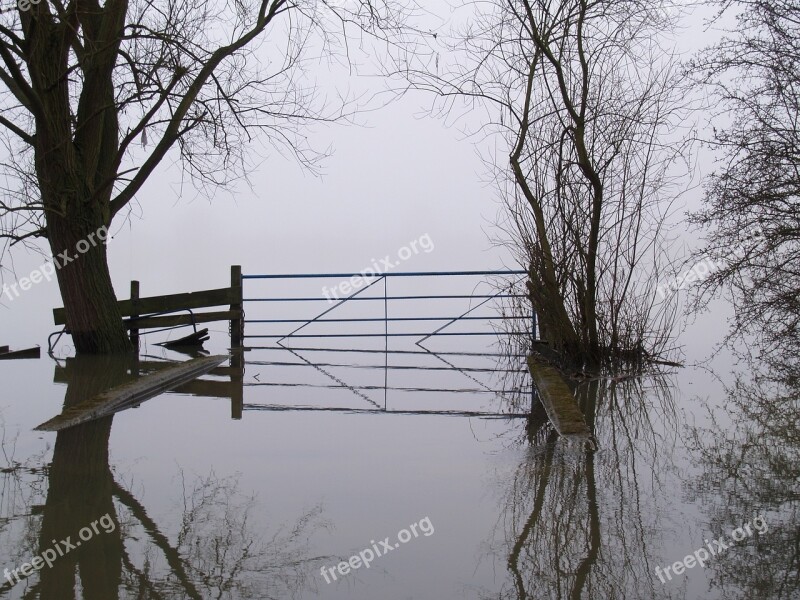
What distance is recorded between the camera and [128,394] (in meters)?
5.90

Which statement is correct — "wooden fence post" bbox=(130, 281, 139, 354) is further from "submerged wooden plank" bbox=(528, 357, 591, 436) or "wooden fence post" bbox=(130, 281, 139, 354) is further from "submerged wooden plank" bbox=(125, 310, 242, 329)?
"submerged wooden plank" bbox=(528, 357, 591, 436)

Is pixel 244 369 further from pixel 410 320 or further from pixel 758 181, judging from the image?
pixel 758 181

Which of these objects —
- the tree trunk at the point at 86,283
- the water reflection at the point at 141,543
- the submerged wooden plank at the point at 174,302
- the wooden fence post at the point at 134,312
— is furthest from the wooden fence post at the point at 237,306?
the water reflection at the point at 141,543

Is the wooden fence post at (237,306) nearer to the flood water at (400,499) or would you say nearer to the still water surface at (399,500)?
the flood water at (400,499)

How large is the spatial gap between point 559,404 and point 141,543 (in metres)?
3.12

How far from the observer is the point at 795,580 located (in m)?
2.57

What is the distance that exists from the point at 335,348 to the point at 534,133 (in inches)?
167

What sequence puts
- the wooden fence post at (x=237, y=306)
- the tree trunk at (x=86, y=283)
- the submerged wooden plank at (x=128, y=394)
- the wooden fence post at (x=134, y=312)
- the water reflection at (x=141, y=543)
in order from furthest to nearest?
the wooden fence post at (x=237, y=306)
the wooden fence post at (x=134, y=312)
the tree trunk at (x=86, y=283)
the submerged wooden plank at (x=128, y=394)
the water reflection at (x=141, y=543)

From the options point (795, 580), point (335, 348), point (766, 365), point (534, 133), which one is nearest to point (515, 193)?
point (534, 133)

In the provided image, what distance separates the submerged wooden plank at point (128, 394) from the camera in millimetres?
Answer: 5016

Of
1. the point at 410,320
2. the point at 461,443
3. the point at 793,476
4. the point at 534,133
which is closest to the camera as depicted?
the point at 793,476

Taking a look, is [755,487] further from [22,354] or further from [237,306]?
[22,354]

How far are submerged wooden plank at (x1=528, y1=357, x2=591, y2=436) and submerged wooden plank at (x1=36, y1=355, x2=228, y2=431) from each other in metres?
3.05

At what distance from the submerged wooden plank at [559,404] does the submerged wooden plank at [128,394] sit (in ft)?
10.0
